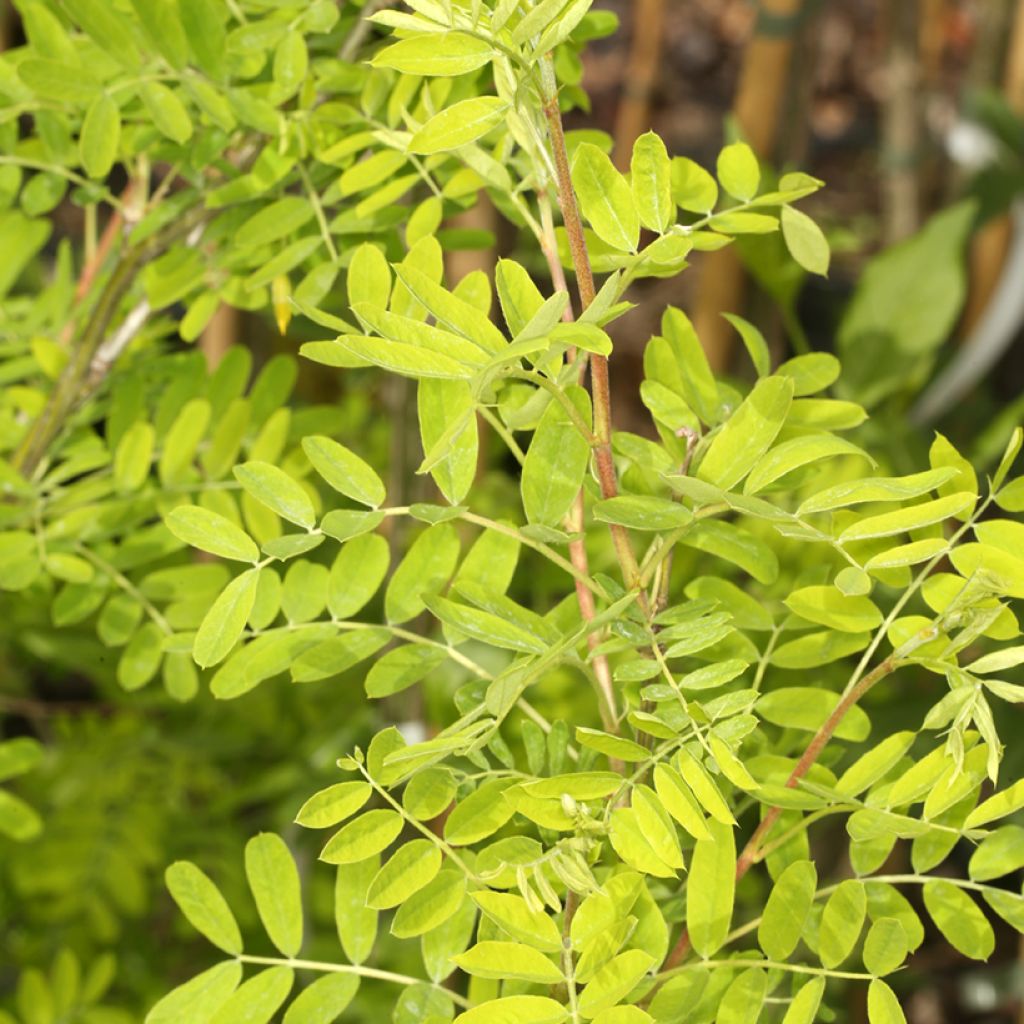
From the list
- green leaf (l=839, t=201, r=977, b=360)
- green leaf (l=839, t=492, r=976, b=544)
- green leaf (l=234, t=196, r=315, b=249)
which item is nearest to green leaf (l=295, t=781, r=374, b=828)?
green leaf (l=839, t=492, r=976, b=544)

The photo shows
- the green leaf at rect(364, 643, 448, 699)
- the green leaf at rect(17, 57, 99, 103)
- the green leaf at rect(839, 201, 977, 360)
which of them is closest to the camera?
the green leaf at rect(364, 643, 448, 699)

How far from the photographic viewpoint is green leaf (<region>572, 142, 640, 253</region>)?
1.57ft

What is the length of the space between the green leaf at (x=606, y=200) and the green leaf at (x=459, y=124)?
4 cm

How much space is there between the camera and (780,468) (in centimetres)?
48

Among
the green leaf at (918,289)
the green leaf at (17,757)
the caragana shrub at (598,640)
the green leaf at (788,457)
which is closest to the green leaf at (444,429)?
the caragana shrub at (598,640)

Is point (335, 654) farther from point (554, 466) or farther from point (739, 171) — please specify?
point (739, 171)

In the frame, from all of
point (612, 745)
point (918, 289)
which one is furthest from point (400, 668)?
point (918, 289)

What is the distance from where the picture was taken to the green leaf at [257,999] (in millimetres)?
531

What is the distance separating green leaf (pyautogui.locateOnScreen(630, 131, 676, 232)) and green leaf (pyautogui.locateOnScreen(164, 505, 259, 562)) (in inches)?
7.8

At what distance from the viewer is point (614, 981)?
1.47 feet

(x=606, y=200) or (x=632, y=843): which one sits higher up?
(x=606, y=200)

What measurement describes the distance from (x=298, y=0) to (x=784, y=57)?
2.81ft

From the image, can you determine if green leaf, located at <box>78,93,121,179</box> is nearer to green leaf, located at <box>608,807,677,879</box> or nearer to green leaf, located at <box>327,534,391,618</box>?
green leaf, located at <box>327,534,391,618</box>

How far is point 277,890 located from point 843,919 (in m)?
0.24
